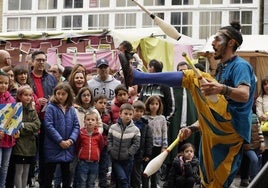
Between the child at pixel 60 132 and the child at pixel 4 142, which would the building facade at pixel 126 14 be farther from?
the child at pixel 4 142

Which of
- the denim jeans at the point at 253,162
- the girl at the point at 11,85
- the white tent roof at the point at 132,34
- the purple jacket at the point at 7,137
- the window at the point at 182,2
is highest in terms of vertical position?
the window at the point at 182,2

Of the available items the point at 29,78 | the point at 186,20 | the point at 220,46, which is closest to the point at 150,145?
the point at 29,78

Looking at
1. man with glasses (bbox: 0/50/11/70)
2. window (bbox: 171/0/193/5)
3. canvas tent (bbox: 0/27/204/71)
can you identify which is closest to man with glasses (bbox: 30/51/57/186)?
man with glasses (bbox: 0/50/11/70)

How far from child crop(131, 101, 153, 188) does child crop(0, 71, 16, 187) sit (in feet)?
5.92

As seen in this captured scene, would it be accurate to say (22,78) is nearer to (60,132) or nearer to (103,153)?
(60,132)

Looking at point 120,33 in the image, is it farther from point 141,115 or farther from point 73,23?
point 73,23

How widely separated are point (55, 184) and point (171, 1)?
935 inches

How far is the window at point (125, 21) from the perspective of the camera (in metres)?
30.2

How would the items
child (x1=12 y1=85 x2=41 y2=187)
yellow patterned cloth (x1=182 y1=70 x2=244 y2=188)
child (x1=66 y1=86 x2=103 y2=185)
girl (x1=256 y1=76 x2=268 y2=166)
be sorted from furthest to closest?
girl (x1=256 y1=76 x2=268 y2=166)
child (x1=66 y1=86 x2=103 y2=185)
child (x1=12 y1=85 x2=41 y2=187)
yellow patterned cloth (x1=182 y1=70 x2=244 y2=188)

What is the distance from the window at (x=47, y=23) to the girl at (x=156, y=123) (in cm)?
2374

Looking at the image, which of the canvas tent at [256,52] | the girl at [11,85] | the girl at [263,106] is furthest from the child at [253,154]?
the girl at [11,85]

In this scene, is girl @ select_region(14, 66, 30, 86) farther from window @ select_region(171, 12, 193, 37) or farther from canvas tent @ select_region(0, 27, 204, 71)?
window @ select_region(171, 12, 193, 37)

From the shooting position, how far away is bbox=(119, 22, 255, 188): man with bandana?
184 inches

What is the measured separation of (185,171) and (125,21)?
22.9 meters
